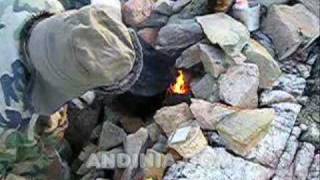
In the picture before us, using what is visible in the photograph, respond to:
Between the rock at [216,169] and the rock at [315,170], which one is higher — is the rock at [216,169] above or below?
above

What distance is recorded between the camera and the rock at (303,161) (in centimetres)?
237

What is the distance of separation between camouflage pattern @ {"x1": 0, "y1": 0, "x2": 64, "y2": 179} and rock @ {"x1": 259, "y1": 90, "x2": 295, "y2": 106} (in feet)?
2.78

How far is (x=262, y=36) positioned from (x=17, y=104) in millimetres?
1096

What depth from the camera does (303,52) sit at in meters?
2.70

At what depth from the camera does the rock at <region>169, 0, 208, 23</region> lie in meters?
2.81

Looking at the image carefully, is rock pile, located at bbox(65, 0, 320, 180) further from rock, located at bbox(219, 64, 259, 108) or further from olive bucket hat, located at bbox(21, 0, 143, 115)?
olive bucket hat, located at bbox(21, 0, 143, 115)

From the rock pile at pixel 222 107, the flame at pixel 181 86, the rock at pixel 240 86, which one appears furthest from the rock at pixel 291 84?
the flame at pixel 181 86

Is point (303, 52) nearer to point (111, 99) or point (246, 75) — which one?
point (246, 75)

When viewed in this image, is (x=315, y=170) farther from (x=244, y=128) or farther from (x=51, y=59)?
(x=51, y=59)

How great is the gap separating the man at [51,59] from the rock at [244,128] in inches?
17.1

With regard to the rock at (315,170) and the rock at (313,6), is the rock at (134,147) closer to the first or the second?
the rock at (315,170)

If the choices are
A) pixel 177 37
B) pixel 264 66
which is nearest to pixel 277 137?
pixel 264 66

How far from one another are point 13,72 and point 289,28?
116cm

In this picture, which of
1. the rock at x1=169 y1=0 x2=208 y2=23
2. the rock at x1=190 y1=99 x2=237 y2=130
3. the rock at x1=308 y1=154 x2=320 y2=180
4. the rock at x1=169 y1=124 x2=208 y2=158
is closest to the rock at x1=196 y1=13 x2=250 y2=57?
the rock at x1=169 y1=0 x2=208 y2=23
